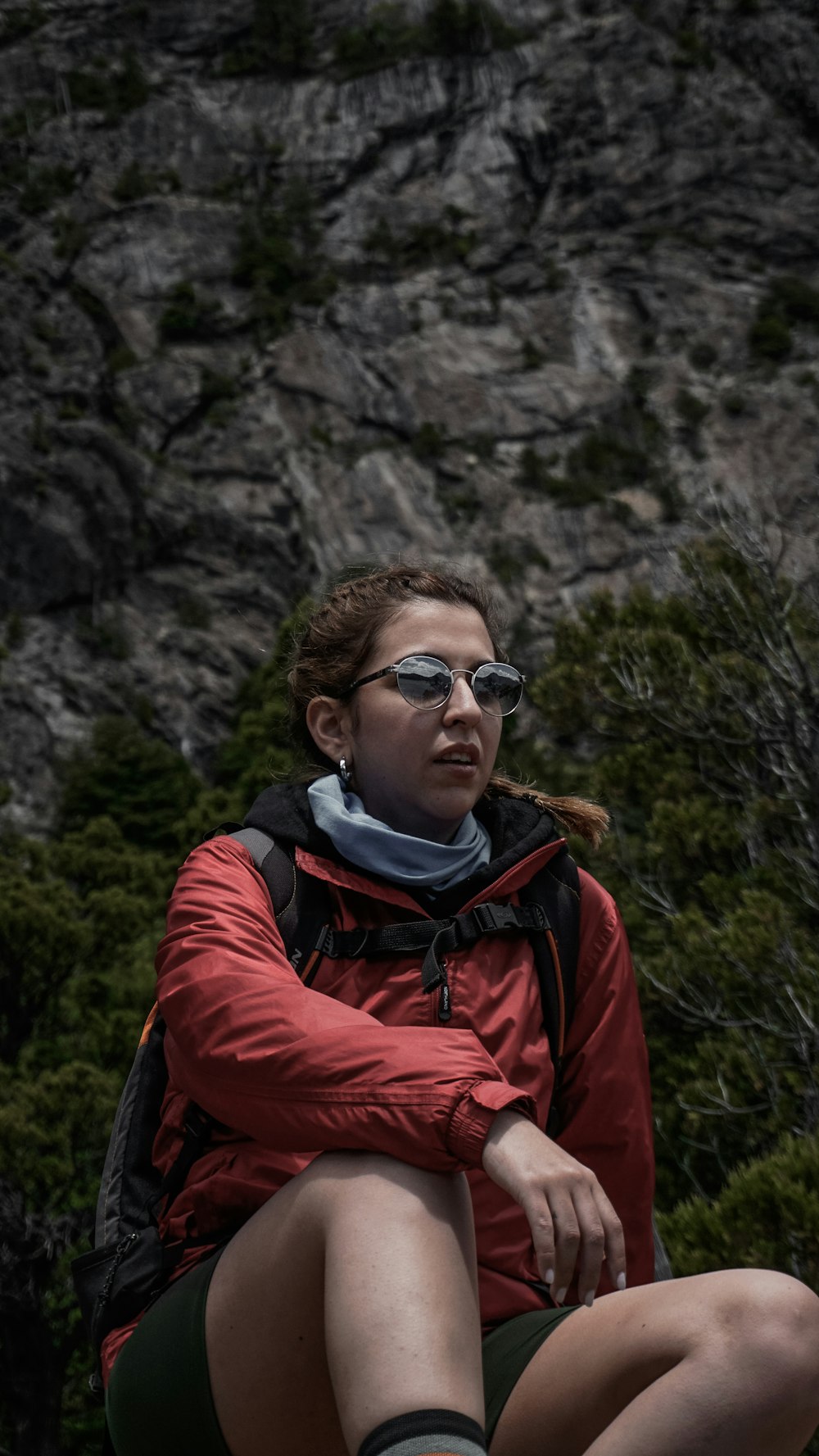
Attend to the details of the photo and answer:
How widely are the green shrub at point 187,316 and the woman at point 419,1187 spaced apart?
40.0 m

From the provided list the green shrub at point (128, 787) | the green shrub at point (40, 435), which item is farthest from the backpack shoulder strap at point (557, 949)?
the green shrub at point (40, 435)

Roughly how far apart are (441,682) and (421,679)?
33mm

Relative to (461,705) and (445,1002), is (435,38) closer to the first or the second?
(461,705)

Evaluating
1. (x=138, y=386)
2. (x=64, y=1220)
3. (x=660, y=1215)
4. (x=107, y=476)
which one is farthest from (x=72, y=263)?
(x=660, y=1215)

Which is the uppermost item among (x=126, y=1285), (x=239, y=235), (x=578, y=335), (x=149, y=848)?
(x=126, y=1285)

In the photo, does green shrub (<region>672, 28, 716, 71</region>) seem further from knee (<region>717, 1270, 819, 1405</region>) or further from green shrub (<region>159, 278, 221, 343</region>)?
knee (<region>717, 1270, 819, 1405</region>)

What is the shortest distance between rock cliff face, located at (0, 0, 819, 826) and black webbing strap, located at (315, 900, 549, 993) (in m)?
28.0

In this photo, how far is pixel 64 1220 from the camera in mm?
9328

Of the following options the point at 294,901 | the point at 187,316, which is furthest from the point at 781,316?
the point at 294,901

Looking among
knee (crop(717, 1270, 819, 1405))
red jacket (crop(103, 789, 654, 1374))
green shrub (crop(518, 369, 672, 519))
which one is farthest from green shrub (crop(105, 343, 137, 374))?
knee (crop(717, 1270, 819, 1405))

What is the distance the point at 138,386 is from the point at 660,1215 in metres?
36.5

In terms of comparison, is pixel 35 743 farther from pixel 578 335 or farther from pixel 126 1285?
pixel 126 1285

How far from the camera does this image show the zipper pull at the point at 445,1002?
1.72 meters

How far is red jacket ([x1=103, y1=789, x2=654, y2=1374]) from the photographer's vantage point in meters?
1.36
